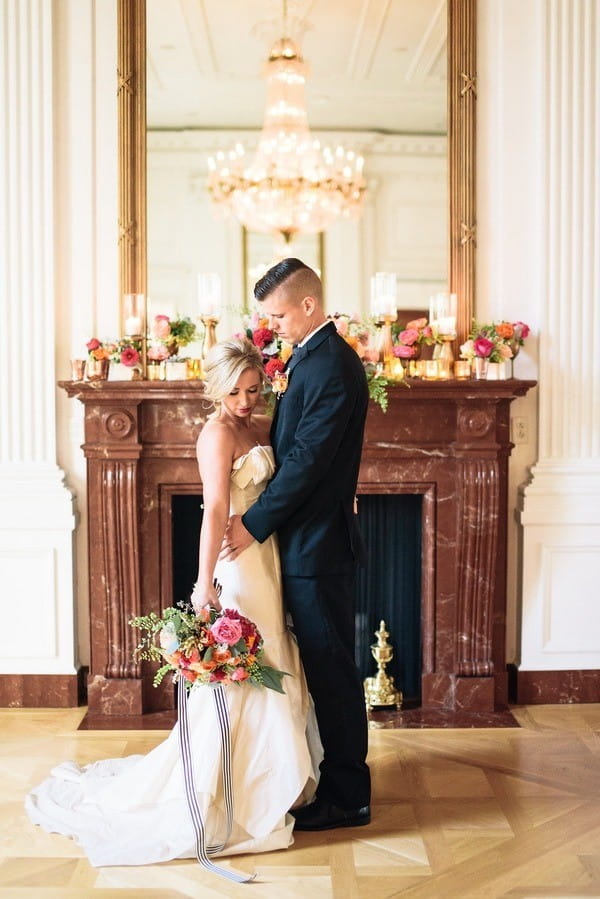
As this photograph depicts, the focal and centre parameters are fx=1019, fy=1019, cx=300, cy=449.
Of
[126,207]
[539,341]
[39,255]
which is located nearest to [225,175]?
[126,207]

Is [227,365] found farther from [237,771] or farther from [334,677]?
[237,771]

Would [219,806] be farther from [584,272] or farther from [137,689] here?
[584,272]

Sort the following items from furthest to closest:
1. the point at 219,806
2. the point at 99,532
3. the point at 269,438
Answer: the point at 99,532
the point at 269,438
the point at 219,806

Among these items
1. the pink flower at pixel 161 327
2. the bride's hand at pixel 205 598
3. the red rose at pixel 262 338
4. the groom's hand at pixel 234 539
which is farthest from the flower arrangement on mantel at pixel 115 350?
the bride's hand at pixel 205 598

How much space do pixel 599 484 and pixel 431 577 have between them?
3.14 ft

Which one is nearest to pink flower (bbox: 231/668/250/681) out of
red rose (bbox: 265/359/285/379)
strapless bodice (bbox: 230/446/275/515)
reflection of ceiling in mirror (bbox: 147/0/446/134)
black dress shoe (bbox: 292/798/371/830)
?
strapless bodice (bbox: 230/446/275/515)

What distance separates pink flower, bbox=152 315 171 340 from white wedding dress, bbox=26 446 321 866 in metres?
1.39

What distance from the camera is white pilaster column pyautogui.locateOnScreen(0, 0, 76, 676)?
16.0 feet

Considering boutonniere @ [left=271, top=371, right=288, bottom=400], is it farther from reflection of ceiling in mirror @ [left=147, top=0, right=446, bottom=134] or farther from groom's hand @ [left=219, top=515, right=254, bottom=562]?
reflection of ceiling in mirror @ [left=147, top=0, right=446, bottom=134]

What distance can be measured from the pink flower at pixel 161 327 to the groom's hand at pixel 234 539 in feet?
5.15

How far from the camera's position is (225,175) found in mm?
5062

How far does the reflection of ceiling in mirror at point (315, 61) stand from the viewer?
493 centimetres

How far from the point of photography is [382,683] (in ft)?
16.5

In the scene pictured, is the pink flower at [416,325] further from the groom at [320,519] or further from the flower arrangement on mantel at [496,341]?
the groom at [320,519]
